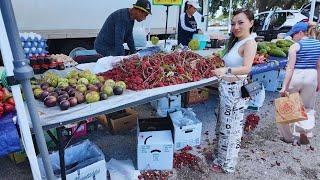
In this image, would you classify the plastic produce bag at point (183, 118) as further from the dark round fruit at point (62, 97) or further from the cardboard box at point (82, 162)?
the dark round fruit at point (62, 97)

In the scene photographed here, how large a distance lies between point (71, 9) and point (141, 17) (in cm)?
287

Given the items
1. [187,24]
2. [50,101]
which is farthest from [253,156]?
[187,24]

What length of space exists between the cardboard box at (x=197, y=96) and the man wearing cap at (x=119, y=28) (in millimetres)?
1608

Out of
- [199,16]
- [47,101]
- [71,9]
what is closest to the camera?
[47,101]

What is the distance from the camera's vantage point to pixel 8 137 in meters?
2.20

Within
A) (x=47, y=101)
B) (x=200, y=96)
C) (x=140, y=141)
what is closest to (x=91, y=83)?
(x=47, y=101)

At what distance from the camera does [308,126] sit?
14.2ft

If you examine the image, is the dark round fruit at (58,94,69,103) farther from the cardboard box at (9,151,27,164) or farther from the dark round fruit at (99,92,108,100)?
the cardboard box at (9,151,27,164)

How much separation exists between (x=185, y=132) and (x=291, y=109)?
4.56ft

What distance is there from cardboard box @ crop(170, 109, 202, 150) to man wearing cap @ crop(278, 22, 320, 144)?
132 cm

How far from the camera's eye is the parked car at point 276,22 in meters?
13.1

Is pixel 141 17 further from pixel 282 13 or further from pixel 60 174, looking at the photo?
pixel 282 13

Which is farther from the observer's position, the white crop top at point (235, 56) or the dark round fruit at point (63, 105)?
the white crop top at point (235, 56)

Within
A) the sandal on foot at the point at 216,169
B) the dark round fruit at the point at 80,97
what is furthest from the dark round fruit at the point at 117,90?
the sandal on foot at the point at 216,169
